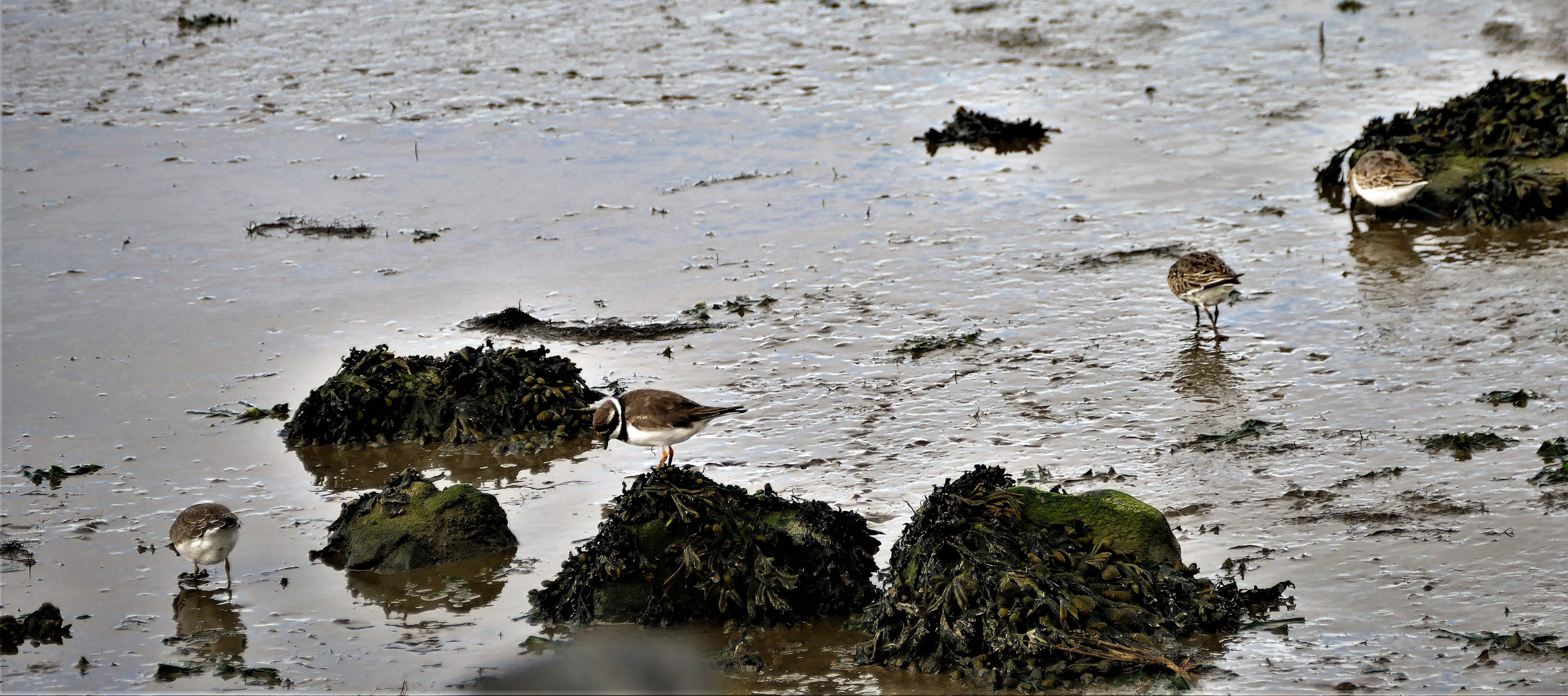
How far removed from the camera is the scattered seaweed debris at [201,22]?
27078 mm

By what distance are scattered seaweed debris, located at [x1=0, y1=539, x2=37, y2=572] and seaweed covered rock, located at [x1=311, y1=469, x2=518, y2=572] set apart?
5.46ft

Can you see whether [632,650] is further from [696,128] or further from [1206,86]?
[1206,86]

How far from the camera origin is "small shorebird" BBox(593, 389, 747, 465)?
856 cm

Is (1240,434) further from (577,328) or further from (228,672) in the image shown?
(228,672)

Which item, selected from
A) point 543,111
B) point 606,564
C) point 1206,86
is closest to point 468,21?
point 543,111

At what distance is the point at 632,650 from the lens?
7.27 m

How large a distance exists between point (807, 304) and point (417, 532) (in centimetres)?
522

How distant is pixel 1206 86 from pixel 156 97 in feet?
52.2

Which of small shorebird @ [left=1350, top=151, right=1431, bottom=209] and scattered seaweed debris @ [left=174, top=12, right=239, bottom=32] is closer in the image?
small shorebird @ [left=1350, top=151, right=1431, bottom=209]

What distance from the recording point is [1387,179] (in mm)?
13812

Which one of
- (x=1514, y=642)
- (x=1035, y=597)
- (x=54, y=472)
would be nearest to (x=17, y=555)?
(x=54, y=472)

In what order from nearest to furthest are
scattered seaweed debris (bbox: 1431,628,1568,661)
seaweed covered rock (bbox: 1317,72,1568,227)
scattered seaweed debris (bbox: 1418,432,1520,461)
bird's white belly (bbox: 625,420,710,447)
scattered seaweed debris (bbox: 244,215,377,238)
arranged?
scattered seaweed debris (bbox: 1431,628,1568,661), bird's white belly (bbox: 625,420,710,447), scattered seaweed debris (bbox: 1418,432,1520,461), seaweed covered rock (bbox: 1317,72,1568,227), scattered seaweed debris (bbox: 244,215,377,238)

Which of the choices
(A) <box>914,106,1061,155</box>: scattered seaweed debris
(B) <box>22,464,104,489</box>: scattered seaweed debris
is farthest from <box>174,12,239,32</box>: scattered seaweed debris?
(B) <box>22,464,104,489</box>: scattered seaweed debris

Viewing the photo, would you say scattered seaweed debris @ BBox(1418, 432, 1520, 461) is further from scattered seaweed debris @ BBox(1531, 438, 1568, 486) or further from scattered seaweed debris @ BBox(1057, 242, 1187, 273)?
scattered seaweed debris @ BBox(1057, 242, 1187, 273)
